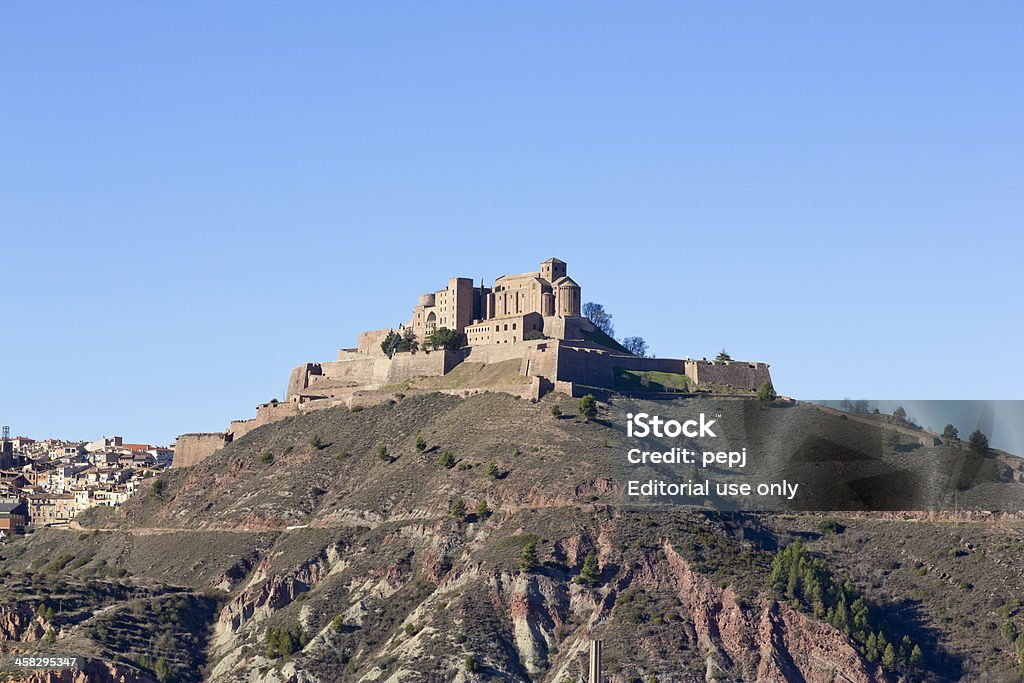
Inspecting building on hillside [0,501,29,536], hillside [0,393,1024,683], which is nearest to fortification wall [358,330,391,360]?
hillside [0,393,1024,683]

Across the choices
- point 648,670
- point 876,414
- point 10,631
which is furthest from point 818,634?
point 10,631

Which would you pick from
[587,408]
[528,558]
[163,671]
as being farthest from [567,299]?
[163,671]

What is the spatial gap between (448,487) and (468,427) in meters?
9.27

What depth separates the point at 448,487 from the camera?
131125 mm

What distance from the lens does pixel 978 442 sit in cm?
12938

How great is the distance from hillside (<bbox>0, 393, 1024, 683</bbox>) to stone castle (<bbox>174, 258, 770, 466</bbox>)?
513 centimetres

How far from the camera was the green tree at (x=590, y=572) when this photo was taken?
391 feet

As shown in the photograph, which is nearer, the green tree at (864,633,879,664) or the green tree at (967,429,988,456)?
the green tree at (864,633,879,664)

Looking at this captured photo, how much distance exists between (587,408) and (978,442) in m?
23.8

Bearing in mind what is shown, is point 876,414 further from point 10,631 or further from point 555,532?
point 10,631

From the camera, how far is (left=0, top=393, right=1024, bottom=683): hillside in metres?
115

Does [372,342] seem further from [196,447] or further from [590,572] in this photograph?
[590,572]

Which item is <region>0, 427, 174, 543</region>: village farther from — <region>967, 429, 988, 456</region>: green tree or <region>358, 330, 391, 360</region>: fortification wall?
<region>967, 429, 988, 456</region>: green tree

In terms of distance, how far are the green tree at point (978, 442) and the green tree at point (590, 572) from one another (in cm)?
2534
